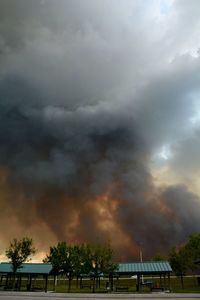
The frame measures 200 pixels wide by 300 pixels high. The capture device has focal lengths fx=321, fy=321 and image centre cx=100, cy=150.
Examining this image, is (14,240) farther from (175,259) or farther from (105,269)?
(175,259)

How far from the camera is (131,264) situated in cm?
5550

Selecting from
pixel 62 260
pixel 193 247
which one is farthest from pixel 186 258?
pixel 62 260

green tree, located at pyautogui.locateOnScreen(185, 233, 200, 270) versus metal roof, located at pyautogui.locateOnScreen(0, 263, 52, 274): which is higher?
green tree, located at pyautogui.locateOnScreen(185, 233, 200, 270)

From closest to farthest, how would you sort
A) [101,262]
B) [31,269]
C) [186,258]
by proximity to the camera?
[101,262], [31,269], [186,258]

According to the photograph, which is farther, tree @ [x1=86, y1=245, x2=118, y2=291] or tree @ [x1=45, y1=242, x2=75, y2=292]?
tree @ [x1=45, y1=242, x2=75, y2=292]

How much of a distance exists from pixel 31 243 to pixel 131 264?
17681 mm

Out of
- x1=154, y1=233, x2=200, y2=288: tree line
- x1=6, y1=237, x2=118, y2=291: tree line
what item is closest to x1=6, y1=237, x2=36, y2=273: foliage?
x1=6, y1=237, x2=118, y2=291: tree line

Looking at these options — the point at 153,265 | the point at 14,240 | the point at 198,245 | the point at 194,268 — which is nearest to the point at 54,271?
the point at 14,240

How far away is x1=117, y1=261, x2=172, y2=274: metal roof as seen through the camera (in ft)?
168

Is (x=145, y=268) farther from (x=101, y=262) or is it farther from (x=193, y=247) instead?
(x=193, y=247)

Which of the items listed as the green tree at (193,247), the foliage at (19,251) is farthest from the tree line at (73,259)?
the green tree at (193,247)

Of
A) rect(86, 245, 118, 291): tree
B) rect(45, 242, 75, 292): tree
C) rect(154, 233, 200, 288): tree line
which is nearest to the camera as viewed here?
rect(86, 245, 118, 291): tree

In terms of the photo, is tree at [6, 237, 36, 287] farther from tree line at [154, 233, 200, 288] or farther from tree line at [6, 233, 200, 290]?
tree line at [154, 233, 200, 288]

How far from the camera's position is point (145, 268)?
172ft
